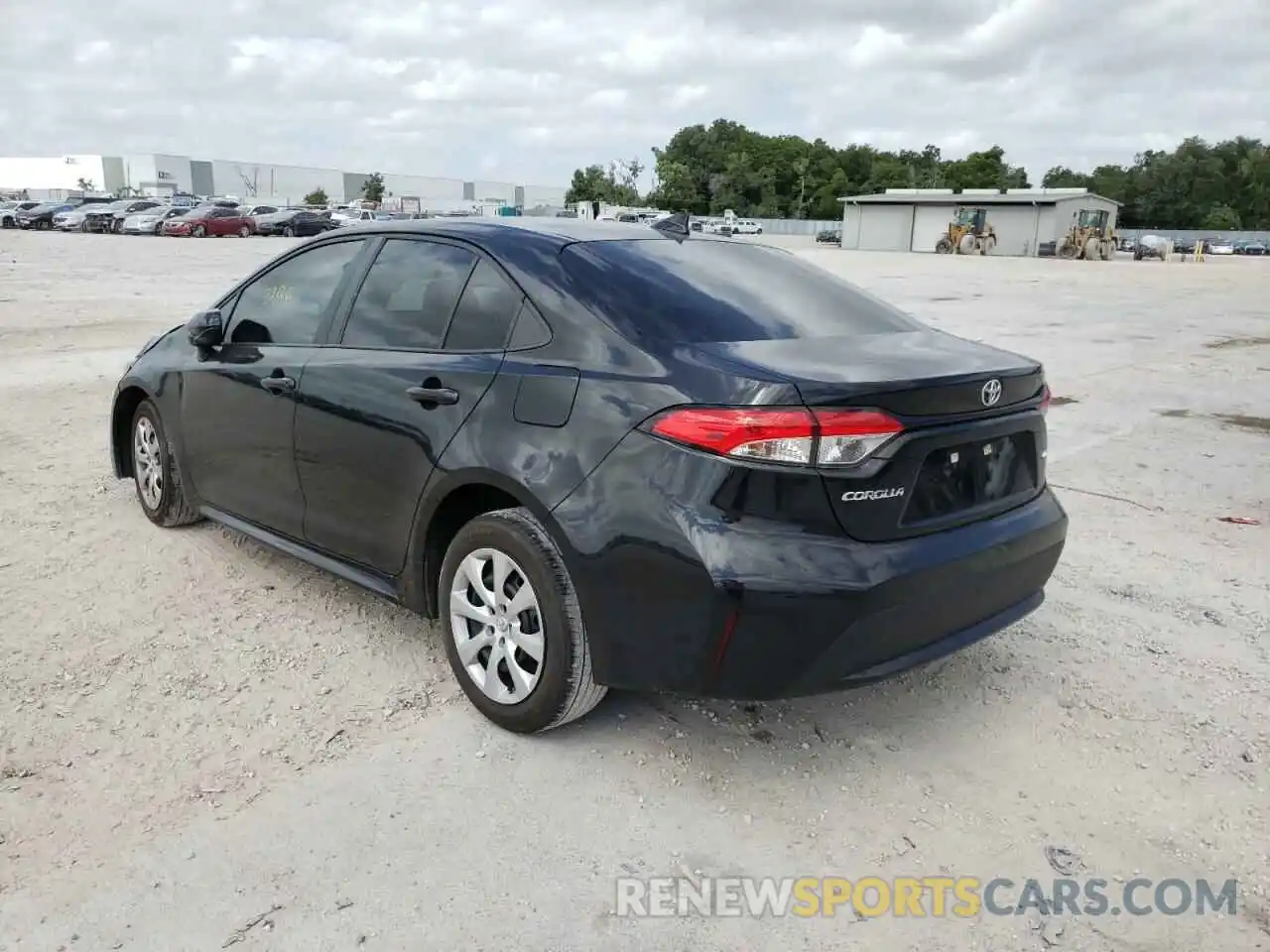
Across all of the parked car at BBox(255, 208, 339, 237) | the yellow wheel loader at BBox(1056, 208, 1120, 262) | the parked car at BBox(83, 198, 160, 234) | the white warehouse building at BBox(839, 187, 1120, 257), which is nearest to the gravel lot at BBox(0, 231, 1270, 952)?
the parked car at BBox(255, 208, 339, 237)

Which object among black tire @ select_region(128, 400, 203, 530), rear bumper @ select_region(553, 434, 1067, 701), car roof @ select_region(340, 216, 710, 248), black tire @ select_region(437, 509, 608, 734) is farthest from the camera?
black tire @ select_region(128, 400, 203, 530)

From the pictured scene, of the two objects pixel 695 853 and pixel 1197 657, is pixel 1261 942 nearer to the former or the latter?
pixel 695 853

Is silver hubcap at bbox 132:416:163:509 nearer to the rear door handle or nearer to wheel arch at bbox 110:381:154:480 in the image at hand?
wheel arch at bbox 110:381:154:480

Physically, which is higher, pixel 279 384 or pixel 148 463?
pixel 279 384

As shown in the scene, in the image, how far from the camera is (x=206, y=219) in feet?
142

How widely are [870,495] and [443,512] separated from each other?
4.72 ft

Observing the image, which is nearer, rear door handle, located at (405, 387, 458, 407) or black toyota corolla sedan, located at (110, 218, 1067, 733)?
black toyota corolla sedan, located at (110, 218, 1067, 733)

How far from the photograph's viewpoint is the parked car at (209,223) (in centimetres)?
4328

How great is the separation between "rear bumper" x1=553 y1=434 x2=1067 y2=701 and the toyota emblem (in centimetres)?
39

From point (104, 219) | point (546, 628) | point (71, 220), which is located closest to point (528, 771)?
point (546, 628)

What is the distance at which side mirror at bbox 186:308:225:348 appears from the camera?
4398 millimetres

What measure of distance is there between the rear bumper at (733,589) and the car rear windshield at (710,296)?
0.49 metres

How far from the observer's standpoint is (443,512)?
3.34m

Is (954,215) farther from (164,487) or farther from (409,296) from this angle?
(409,296)
